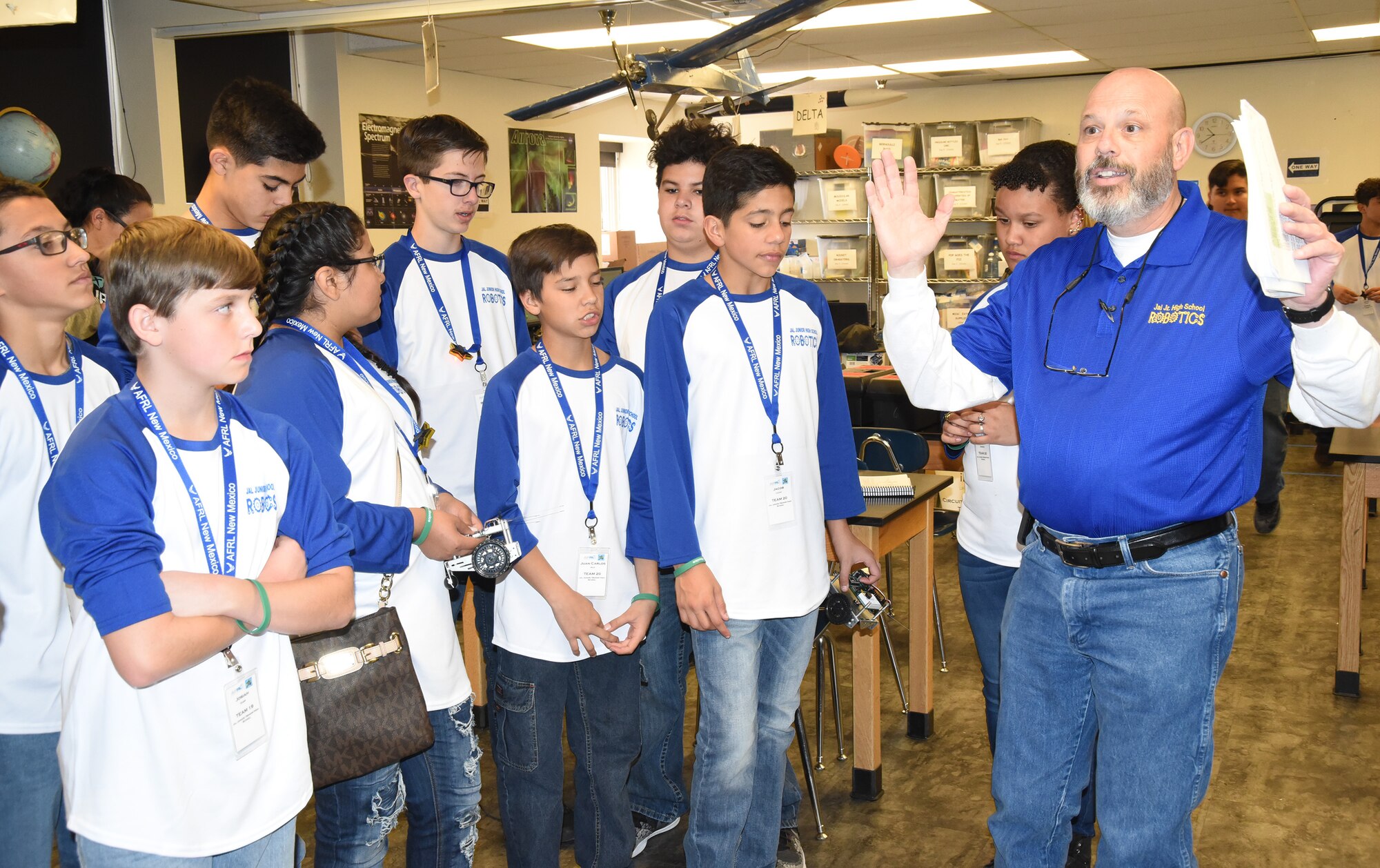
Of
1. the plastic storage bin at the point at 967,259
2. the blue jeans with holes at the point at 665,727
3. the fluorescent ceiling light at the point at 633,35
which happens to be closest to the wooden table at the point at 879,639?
the blue jeans with holes at the point at 665,727

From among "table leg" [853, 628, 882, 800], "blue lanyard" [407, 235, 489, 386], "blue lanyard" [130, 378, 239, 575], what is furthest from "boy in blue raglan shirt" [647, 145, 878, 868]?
"blue lanyard" [130, 378, 239, 575]

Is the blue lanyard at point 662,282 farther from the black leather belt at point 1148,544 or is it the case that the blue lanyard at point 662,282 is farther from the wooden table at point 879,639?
the black leather belt at point 1148,544

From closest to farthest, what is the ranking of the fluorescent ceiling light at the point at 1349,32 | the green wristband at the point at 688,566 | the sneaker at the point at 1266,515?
the green wristband at the point at 688,566 → the sneaker at the point at 1266,515 → the fluorescent ceiling light at the point at 1349,32

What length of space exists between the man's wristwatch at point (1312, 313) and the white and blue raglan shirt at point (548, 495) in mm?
1313

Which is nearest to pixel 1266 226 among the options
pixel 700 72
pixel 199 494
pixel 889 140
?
pixel 199 494

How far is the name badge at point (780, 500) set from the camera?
224cm

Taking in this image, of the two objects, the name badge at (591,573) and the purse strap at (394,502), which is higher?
the purse strap at (394,502)

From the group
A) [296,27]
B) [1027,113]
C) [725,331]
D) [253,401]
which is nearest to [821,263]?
[1027,113]

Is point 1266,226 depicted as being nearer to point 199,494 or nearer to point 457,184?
point 199,494

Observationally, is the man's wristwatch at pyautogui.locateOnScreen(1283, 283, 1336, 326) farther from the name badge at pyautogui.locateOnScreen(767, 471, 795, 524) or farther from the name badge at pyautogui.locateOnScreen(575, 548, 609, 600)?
the name badge at pyautogui.locateOnScreen(575, 548, 609, 600)

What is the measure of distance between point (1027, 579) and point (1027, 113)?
27.9ft

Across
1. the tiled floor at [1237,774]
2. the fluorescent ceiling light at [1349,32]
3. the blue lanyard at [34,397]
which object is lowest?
the tiled floor at [1237,774]

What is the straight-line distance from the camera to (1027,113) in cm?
955

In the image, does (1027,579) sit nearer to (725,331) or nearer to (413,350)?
(725,331)
